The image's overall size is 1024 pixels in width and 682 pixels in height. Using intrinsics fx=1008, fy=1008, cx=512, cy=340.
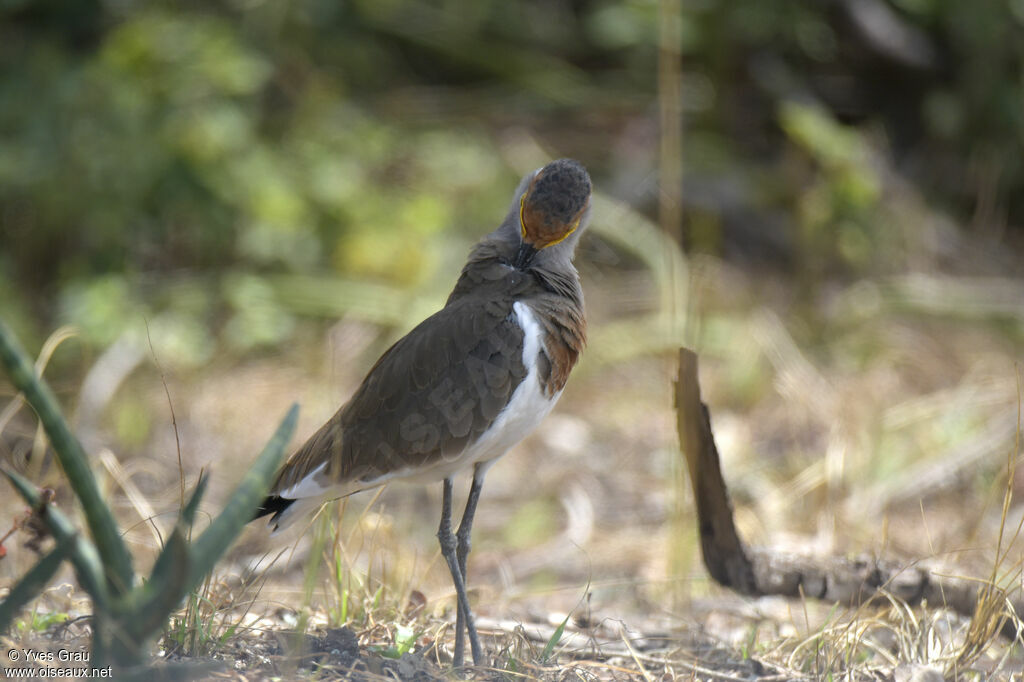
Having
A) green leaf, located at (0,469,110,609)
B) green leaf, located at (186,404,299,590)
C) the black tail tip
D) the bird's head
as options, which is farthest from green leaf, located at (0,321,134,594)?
the bird's head

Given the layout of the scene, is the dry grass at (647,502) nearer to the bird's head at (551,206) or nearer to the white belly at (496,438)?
the white belly at (496,438)

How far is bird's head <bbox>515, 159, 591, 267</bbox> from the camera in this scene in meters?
3.09

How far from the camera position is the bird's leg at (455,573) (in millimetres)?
2855

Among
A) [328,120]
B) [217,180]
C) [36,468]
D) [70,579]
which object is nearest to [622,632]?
[70,579]

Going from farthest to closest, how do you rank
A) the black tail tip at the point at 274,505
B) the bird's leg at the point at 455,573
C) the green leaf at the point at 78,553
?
1. the black tail tip at the point at 274,505
2. the bird's leg at the point at 455,573
3. the green leaf at the point at 78,553

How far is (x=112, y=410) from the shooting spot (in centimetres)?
555

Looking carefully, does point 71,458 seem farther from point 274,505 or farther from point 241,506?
point 274,505

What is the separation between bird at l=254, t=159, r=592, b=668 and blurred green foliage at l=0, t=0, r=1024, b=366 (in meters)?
2.84

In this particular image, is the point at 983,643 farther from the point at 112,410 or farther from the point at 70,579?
the point at 112,410

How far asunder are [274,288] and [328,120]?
1450mm

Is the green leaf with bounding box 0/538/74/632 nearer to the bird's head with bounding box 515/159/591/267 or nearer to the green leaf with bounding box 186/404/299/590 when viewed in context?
the green leaf with bounding box 186/404/299/590

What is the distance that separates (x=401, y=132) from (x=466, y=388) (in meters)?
4.91

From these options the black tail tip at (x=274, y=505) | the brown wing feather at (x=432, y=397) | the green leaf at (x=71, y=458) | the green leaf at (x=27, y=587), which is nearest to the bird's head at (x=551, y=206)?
the brown wing feather at (x=432, y=397)

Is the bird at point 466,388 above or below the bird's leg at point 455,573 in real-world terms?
above
